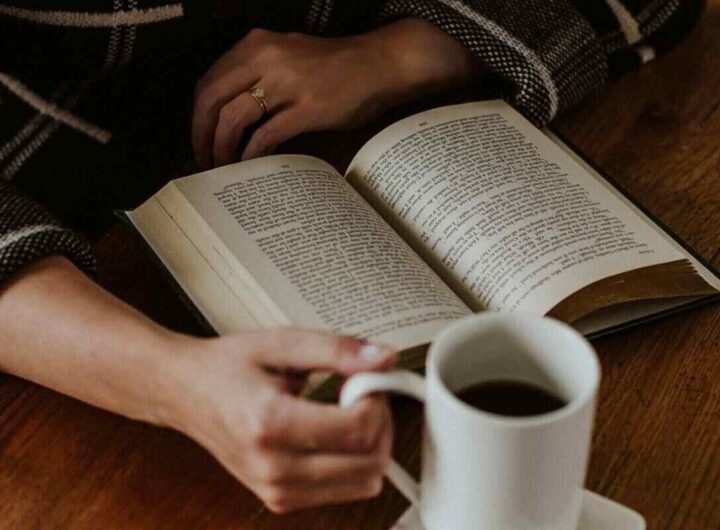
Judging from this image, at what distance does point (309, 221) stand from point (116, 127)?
1.04 feet

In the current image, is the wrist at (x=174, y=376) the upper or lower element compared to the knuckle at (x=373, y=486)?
upper

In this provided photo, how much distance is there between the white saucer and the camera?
569 mm

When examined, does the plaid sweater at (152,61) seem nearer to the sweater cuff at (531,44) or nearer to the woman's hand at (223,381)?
the sweater cuff at (531,44)

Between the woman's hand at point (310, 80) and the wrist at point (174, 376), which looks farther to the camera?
the woman's hand at point (310, 80)

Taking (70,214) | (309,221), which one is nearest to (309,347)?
(309,221)

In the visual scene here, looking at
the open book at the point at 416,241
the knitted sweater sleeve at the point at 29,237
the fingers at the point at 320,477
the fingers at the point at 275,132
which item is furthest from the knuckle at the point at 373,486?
the fingers at the point at 275,132

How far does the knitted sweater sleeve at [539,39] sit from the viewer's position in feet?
2.86

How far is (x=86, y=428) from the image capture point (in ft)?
2.13

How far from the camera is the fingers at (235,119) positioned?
33.5 inches

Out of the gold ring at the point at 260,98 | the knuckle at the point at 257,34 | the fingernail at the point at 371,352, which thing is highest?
the knuckle at the point at 257,34

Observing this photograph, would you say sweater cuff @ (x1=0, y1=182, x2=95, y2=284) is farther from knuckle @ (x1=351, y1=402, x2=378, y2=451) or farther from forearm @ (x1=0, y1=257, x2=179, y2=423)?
knuckle @ (x1=351, y1=402, x2=378, y2=451)

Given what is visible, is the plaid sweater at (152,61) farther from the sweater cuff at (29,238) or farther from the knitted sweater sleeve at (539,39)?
the sweater cuff at (29,238)

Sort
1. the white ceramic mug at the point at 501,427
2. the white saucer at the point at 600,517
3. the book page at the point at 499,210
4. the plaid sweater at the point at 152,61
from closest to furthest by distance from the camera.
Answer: the white ceramic mug at the point at 501,427
the white saucer at the point at 600,517
the book page at the point at 499,210
the plaid sweater at the point at 152,61

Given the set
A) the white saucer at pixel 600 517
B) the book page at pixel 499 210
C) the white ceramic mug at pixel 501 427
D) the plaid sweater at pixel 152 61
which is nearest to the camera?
the white ceramic mug at pixel 501 427
